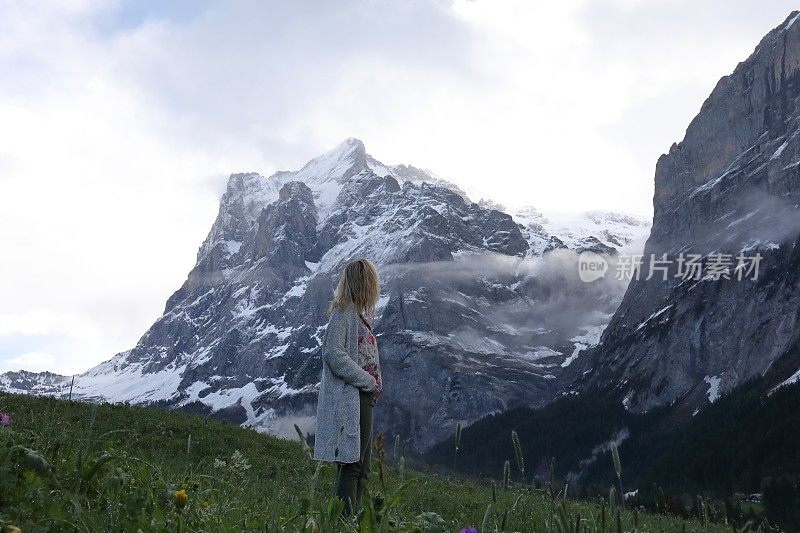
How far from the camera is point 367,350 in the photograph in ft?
26.3

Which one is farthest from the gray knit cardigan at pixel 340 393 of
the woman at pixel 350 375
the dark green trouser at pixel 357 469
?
the dark green trouser at pixel 357 469

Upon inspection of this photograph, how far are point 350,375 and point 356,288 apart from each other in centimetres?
113

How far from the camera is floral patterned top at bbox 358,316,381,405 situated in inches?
314

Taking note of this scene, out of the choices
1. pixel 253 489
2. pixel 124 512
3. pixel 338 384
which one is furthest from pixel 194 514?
pixel 338 384

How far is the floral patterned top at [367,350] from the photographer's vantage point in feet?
26.2

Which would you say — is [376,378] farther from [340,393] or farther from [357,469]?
[357,469]

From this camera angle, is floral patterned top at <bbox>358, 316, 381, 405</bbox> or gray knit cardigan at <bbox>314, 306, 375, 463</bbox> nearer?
gray knit cardigan at <bbox>314, 306, 375, 463</bbox>

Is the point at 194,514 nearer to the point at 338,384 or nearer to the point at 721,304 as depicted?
the point at 338,384

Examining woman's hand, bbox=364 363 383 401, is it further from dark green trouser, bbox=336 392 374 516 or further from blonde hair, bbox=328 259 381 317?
blonde hair, bbox=328 259 381 317

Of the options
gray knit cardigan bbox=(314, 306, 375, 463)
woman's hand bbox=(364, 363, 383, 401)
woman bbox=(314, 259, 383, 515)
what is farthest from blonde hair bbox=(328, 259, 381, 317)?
woman's hand bbox=(364, 363, 383, 401)

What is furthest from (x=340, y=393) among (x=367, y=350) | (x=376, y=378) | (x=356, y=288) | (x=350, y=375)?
(x=356, y=288)

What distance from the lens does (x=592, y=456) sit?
182m

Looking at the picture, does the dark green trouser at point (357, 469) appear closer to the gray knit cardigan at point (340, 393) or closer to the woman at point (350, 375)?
the woman at point (350, 375)

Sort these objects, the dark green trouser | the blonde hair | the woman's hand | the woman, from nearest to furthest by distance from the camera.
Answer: the dark green trouser
the woman
the woman's hand
the blonde hair
